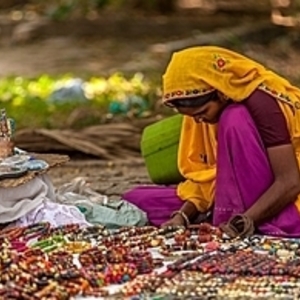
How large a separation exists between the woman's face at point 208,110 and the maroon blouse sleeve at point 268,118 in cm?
12

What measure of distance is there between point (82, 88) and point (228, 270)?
628cm

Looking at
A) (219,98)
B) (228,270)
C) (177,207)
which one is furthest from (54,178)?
(228,270)

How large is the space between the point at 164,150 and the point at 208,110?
803 mm

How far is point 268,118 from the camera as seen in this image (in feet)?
17.2

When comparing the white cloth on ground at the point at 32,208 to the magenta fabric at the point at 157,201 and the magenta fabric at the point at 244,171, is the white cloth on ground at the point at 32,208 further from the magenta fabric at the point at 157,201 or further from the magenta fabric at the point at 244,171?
the magenta fabric at the point at 244,171

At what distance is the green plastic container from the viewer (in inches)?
237

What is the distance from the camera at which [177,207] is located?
5.73 metres

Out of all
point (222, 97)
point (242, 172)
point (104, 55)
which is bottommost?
point (104, 55)

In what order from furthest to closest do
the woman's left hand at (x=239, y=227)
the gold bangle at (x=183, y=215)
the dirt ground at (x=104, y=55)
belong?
the dirt ground at (x=104, y=55)
the gold bangle at (x=183, y=215)
the woman's left hand at (x=239, y=227)

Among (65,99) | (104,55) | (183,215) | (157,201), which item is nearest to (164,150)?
(157,201)

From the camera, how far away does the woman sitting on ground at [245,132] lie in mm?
5211

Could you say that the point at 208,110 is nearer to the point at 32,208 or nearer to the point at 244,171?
the point at 244,171

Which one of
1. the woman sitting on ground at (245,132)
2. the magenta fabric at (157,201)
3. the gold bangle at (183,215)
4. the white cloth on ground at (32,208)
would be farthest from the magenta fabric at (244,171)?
the white cloth on ground at (32,208)

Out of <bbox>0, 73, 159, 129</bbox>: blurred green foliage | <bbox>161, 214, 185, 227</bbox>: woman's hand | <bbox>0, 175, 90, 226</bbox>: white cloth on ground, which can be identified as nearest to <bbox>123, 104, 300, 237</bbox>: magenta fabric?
<bbox>161, 214, 185, 227</bbox>: woman's hand
